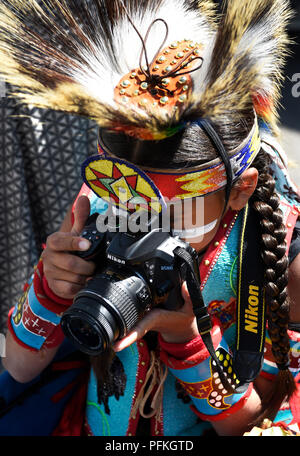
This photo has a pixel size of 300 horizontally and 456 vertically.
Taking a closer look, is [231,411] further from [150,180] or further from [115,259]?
[150,180]

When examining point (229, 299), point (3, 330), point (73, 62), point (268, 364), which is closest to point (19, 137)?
point (3, 330)

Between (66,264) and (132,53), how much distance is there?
47 centimetres

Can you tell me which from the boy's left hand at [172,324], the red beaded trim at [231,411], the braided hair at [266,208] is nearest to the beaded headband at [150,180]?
the braided hair at [266,208]

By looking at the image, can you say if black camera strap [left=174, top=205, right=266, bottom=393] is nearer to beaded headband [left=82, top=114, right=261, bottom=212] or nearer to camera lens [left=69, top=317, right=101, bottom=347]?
beaded headband [left=82, top=114, right=261, bottom=212]

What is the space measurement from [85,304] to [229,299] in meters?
0.45

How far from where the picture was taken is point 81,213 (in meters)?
1.16

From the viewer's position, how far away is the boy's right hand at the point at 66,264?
1069mm

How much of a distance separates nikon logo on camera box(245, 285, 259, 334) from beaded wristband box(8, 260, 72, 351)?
16.7 inches

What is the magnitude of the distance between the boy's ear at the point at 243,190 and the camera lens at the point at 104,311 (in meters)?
0.30

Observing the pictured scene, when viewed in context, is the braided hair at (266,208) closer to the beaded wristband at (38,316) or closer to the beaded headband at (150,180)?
the beaded headband at (150,180)

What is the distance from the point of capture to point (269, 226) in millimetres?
1131

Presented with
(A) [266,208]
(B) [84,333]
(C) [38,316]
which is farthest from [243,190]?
(C) [38,316]
